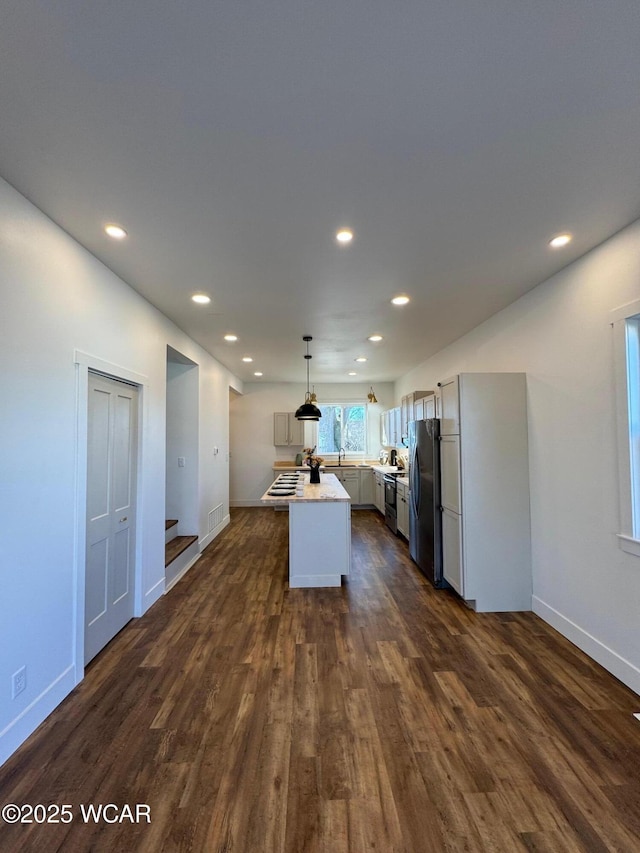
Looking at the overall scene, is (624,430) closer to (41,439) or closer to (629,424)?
(629,424)

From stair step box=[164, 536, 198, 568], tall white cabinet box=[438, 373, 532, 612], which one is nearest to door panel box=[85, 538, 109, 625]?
stair step box=[164, 536, 198, 568]

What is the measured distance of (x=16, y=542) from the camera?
1.90 meters

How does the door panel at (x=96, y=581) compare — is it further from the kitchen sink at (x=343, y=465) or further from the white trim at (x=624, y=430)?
the kitchen sink at (x=343, y=465)

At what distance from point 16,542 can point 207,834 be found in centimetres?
156

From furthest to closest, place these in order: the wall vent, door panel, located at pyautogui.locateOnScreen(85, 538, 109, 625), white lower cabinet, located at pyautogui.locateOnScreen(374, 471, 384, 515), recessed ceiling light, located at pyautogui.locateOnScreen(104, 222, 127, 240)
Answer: white lower cabinet, located at pyautogui.locateOnScreen(374, 471, 384, 515) → the wall vent → door panel, located at pyautogui.locateOnScreen(85, 538, 109, 625) → recessed ceiling light, located at pyautogui.locateOnScreen(104, 222, 127, 240)

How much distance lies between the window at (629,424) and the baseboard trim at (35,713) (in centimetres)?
354

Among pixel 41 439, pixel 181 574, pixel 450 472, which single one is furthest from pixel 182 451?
pixel 450 472

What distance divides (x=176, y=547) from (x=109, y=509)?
1.70 meters

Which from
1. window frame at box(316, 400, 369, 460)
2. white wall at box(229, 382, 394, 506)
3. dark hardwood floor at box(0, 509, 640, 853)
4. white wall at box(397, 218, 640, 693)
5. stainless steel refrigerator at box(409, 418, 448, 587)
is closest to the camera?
dark hardwood floor at box(0, 509, 640, 853)

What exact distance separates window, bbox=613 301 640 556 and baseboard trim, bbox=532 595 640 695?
0.73 meters

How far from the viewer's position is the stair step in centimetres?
402

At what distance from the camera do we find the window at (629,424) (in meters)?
2.29

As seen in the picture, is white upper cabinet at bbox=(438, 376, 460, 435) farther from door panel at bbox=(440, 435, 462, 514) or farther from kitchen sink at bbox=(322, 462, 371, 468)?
kitchen sink at bbox=(322, 462, 371, 468)

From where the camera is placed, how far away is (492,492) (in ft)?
11.2
